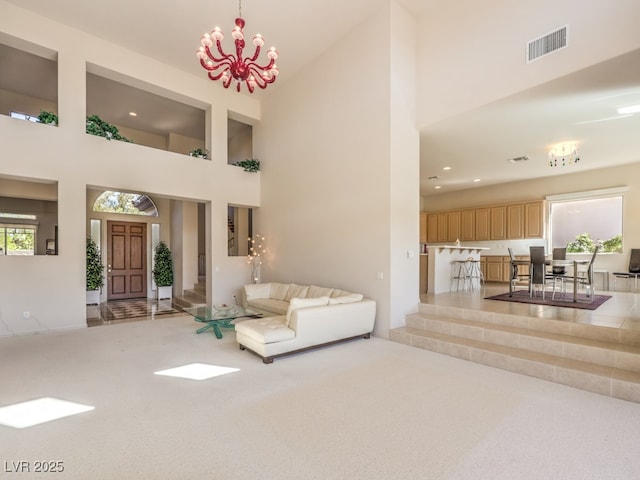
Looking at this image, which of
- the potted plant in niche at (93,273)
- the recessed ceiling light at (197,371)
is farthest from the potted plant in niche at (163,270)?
the recessed ceiling light at (197,371)

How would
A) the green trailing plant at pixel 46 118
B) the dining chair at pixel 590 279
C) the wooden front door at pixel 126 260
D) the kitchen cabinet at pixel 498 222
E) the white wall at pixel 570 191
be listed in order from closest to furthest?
the dining chair at pixel 590 279
the green trailing plant at pixel 46 118
the white wall at pixel 570 191
the wooden front door at pixel 126 260
the kitchen cabinet at pixel 498 222

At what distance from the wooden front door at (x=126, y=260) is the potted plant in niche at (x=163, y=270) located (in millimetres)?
512

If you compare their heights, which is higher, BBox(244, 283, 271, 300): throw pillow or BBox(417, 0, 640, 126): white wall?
BBox(417, 0, 640, 126): white wall

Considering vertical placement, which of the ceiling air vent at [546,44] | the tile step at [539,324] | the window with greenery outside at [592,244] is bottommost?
the tile step at [539,324]

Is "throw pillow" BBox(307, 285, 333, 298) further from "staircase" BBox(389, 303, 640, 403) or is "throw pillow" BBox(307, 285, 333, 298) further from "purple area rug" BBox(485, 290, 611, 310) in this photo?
"purple area rug" BBox(485, 290, 611, 310)

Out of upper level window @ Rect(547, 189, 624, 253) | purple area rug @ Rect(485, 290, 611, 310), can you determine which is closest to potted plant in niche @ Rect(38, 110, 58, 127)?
purple area rug @ Rect(485, 290, 611, 310)

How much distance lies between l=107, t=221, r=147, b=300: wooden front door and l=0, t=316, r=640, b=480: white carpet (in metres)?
5.81

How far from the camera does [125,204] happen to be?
9578mm

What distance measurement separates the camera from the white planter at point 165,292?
31.9ft

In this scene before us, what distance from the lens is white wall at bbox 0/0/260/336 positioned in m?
5.36

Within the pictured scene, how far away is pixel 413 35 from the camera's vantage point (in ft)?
18.7

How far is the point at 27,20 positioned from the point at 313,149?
5414 mm

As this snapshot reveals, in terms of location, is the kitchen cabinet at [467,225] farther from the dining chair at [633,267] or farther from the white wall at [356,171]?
the white wall at [356,171]

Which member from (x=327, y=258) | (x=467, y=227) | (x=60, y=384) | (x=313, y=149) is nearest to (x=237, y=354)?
(x=60, y=384)
